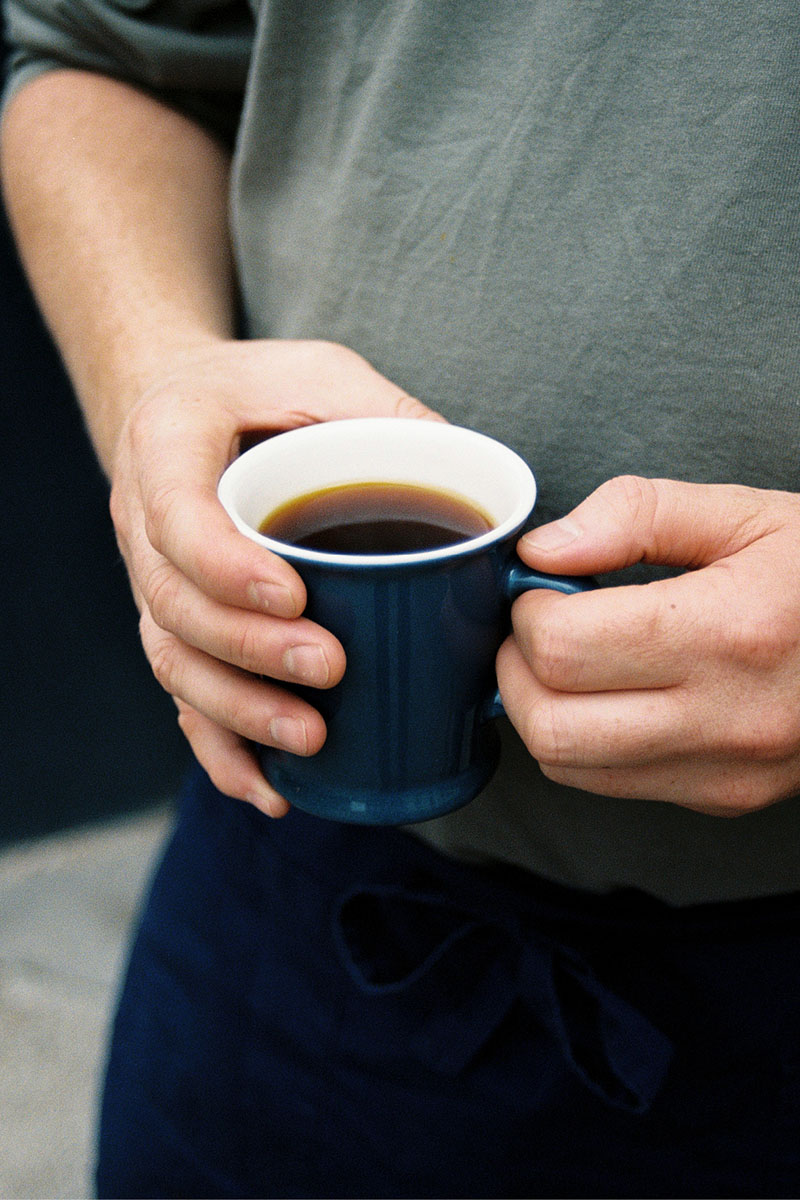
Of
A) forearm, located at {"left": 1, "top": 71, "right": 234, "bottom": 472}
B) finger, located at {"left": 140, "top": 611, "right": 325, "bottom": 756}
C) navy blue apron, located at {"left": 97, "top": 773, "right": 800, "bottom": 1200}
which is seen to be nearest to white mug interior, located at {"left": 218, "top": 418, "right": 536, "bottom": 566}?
finger, located at {"left": 140, "top": 611, "right": 325, "bottom": 756}

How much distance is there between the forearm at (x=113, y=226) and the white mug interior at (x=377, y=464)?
0.24m

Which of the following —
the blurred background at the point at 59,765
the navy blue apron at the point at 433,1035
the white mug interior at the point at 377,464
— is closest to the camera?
the white mug interior at the point at 377,464

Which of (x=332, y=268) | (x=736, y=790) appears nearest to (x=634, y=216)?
(x=332, y=268)

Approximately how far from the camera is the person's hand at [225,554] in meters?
0.53

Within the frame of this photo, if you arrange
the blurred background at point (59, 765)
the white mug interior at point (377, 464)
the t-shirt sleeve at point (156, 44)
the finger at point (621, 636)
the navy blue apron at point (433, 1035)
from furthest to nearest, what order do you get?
the blurred background at point (59, 765) < the t-shirt sleeve at point (156, 44) < the navy blue apron at point (433, 1035) < the white mug interior at point (377, 464) < the finger at point (621, 636)

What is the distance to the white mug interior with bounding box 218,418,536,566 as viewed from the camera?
61cm

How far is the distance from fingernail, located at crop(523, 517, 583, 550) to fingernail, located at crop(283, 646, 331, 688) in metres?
0.14

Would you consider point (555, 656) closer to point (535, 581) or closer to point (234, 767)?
point (535, 581)

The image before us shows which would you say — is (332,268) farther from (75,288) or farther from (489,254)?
(75,288)

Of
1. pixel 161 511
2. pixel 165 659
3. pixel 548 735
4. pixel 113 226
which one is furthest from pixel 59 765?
pixel 548 735

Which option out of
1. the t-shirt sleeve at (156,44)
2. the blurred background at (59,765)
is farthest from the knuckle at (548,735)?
the blurred background at (59,765)

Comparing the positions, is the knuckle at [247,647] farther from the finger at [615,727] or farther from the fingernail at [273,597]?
the finger at [615,727]

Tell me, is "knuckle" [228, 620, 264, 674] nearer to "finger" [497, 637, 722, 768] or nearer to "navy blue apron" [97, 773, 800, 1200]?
"finger" [497, 637, 722, 768]

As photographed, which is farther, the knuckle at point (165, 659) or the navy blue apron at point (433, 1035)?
the navy blue apron at point (433, 1035)
